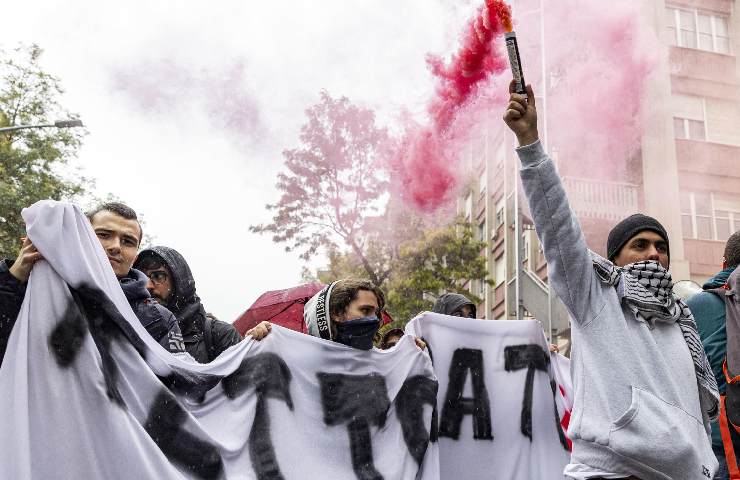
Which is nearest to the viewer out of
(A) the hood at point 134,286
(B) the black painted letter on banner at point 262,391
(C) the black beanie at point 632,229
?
(C) the black beanie at point 632,229

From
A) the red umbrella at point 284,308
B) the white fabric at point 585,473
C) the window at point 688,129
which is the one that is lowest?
the white fabric at point 585,473

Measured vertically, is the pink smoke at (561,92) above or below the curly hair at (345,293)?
above

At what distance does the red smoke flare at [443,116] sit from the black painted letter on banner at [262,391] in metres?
7.41

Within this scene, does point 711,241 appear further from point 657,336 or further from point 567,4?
point 657,336

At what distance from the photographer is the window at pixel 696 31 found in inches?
779

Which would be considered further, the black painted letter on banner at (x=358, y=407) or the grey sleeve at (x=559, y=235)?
the black painted letter on banner at (x=358, y=407)

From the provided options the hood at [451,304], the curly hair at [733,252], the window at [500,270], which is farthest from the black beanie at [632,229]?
the window at [500,270]

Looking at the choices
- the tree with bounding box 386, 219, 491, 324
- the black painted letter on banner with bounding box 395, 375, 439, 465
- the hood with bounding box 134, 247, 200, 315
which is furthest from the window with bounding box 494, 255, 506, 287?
the hood with bounding box 134, 247, 200, 315

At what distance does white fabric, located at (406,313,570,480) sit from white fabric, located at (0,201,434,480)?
0.50 metres

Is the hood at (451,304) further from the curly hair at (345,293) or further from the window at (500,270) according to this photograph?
the window at (500,270)

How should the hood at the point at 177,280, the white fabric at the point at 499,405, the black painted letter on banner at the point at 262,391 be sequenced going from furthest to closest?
the white fabric at the point at 499,405
the hood at the point at 177,280
the black painted letter on banner at the point at 262,391

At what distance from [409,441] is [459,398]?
559mm

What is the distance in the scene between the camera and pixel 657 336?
275 centimetres

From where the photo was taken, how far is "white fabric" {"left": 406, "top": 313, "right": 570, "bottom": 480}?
445cm
